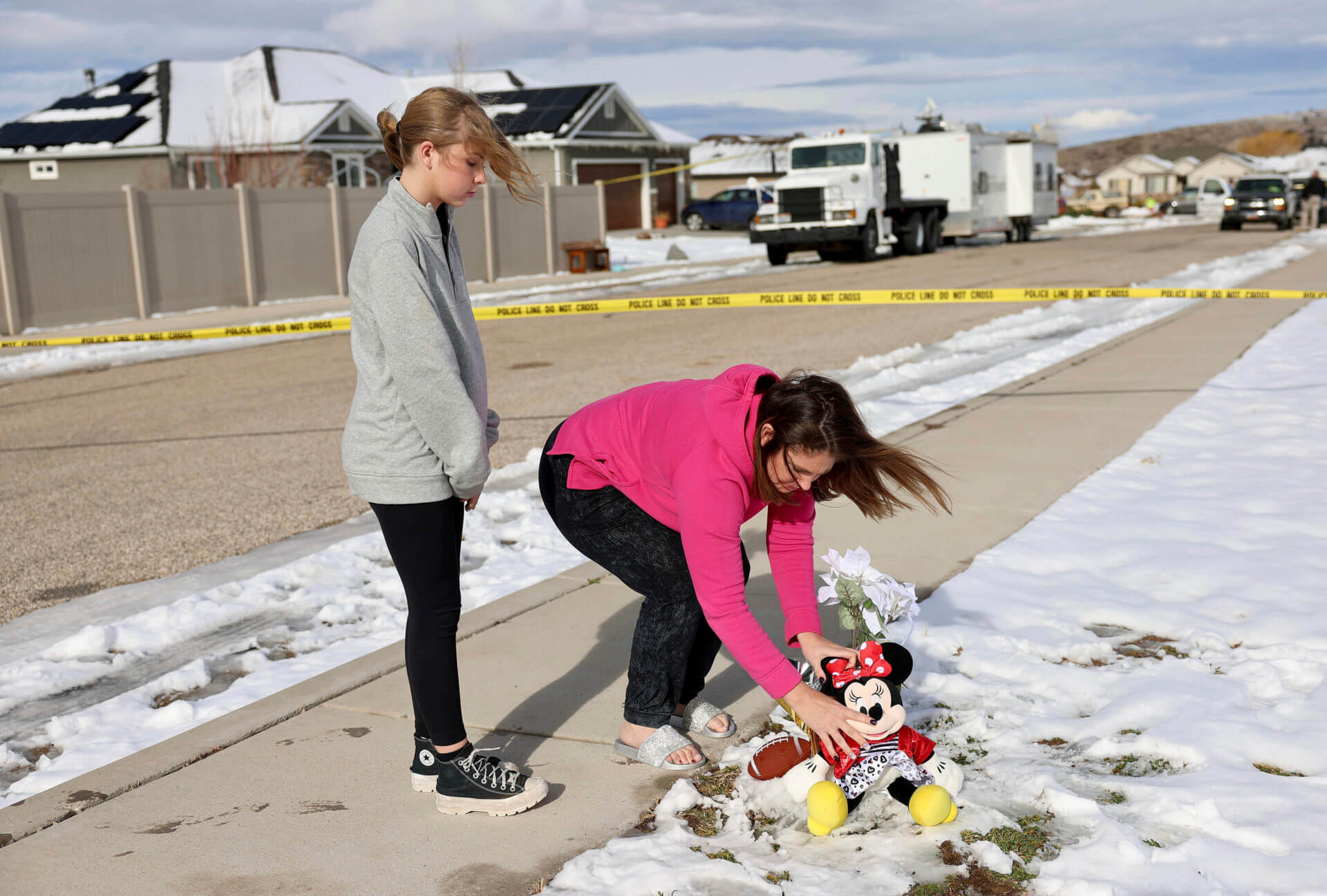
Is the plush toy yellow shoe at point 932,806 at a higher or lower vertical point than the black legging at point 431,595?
lower

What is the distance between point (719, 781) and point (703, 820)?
0.22 metres

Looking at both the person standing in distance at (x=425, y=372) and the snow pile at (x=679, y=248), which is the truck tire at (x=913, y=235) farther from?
the person standing in distance at (x=425, y=372)

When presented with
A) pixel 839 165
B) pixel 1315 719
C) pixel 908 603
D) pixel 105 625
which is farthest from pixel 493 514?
pixel 839 165

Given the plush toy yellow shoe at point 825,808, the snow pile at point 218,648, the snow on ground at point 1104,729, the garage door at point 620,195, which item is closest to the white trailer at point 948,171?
the garage door at point 620,195

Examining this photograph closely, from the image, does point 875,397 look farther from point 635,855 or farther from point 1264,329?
point 635,855

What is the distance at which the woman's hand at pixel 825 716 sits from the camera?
114 inches

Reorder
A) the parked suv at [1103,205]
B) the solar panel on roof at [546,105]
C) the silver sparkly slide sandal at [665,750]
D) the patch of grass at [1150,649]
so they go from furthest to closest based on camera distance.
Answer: the parked suv at [1103,205], the solar panel on roof at [546,105], the patch of grass at [1150,649], the silver sparkly slide sandal at [665,750]

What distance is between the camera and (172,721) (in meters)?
3.92

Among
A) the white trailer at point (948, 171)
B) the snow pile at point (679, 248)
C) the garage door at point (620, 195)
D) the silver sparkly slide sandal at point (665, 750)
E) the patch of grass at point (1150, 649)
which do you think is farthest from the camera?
the garage door at point (620, 195)

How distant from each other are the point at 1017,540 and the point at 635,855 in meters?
3.06

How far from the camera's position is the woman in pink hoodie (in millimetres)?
2908

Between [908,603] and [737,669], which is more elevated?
[908,603]

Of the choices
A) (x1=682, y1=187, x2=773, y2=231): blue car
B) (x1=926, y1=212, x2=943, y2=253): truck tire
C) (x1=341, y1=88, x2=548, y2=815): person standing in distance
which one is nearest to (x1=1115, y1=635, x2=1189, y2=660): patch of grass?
(x1=341, y1=88, x2=548, y2=815): person standing in distance

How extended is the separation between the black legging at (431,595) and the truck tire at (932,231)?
28153mm
